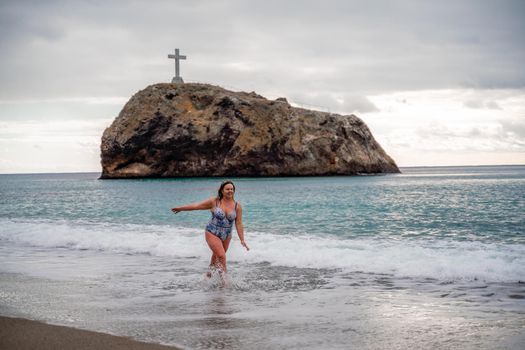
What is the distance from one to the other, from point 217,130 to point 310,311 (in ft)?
278

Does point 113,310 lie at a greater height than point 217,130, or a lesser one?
lesser

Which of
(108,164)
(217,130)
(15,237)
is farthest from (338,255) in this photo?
(108,164)

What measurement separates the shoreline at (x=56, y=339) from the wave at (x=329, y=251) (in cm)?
607

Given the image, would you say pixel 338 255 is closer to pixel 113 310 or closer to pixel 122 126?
pixel 113 310

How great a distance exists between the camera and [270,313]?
22.8 feet

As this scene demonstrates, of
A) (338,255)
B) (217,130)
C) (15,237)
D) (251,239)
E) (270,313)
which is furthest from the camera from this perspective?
(217,130)

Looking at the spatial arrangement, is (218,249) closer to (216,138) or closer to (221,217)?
(221,217)

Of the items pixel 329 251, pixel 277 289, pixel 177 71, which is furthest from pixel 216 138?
pixel 277 289

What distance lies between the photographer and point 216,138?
9081 centimetres

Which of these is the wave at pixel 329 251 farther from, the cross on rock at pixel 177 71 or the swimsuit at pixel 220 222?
the cross on rock at pixel 177 71

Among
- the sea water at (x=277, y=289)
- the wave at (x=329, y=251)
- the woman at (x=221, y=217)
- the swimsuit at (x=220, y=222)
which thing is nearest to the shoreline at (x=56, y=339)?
the sea water at (x=277, y=289)

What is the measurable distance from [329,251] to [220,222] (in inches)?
166

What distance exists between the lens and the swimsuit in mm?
9250

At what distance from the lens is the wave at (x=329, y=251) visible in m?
10.2
